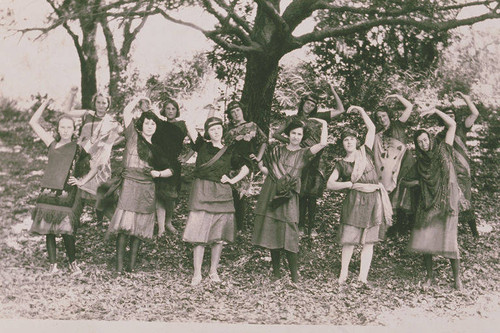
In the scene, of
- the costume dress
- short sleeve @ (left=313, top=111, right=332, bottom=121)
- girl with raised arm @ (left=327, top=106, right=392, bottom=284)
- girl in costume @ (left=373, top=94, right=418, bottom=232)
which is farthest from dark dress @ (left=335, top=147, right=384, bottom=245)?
the costume dress

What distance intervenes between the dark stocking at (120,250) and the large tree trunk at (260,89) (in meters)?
1.81

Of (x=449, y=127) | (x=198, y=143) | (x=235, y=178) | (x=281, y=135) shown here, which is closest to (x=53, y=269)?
(x=198, y=143)

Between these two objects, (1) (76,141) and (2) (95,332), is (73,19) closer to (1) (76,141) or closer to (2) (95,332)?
(1) (76,141)

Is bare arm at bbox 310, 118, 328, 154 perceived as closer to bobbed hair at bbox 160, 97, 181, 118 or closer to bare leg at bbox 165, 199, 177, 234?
bobbed hair at bbox 160, 97, 181, 118

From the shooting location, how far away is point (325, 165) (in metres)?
6.20

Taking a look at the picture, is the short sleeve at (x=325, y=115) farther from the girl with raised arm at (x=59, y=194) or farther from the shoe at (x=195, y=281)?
the girl with raised arm at (x=59, y=194)

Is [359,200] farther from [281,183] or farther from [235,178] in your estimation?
[235,178]

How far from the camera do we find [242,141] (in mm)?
5695

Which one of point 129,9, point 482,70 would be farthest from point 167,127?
point 482,70

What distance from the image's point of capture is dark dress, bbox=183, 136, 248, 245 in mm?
5465

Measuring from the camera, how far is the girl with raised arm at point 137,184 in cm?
546

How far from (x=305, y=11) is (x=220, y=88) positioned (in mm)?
1201

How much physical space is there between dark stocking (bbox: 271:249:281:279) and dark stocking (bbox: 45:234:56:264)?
2027 mm

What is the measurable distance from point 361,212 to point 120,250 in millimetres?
2231
